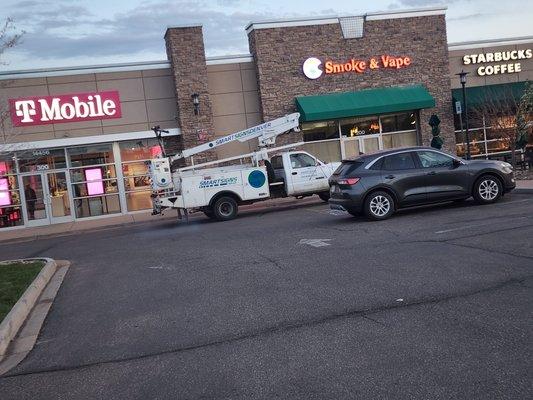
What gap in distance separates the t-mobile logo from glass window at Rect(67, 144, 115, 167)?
2061 mm

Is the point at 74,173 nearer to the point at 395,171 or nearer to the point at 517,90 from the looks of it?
the point at 395,171

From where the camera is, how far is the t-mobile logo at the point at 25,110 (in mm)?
23391

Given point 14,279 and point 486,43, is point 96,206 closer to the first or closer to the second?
point 14,279

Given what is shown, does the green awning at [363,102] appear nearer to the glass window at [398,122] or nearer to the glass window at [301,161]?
the glass window at [398,122]

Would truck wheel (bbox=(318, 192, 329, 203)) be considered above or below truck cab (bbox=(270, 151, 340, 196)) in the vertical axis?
below

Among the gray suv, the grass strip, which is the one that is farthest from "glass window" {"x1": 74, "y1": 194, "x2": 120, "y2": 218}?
the gray suv

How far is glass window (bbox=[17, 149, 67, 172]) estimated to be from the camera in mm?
24031

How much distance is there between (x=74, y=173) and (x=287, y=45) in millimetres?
10236

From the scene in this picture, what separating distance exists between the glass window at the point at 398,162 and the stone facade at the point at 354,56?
11431 millimetres

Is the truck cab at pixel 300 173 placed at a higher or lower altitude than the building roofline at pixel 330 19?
lower

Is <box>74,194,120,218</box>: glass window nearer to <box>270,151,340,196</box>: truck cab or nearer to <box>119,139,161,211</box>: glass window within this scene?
<box>119,139,161,211</box>: glass window

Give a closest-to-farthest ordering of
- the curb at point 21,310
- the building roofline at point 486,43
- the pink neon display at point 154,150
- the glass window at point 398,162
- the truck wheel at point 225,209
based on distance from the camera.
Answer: the curb at point 21,310 < the glass window at point 398,162 < the truck wheel at point 225,209 < the pink neon display at point 154,150 < the building roofline at point 486,43

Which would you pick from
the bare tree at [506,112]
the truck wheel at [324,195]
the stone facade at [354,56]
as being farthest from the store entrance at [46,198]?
the bare tree at [506,112]

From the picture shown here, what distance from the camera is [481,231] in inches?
423
